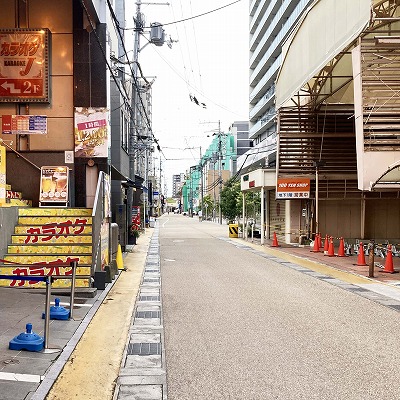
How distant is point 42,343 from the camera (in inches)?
233

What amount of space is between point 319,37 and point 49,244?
13.9m

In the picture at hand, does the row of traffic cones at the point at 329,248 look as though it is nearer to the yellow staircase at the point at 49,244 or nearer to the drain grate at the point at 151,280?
the drain grate at the point at 151,280

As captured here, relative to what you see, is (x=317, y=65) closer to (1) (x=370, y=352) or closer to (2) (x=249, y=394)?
(1) (x=370, y=352)

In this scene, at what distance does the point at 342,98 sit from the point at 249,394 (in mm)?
22828

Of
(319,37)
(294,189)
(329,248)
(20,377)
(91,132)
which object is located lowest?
(20,377)

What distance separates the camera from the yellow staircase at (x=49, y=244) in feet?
32.2

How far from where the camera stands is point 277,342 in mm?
6480

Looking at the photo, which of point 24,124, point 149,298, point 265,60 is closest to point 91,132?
point 24,124

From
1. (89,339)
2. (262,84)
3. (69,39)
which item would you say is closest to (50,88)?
(69,39)

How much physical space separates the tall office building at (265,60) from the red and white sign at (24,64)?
32.1 metres

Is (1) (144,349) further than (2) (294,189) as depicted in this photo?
No

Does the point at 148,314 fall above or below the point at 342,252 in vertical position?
below

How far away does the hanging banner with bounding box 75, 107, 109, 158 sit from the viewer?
45.0 feet

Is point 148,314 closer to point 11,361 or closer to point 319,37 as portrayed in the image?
point 11,361
